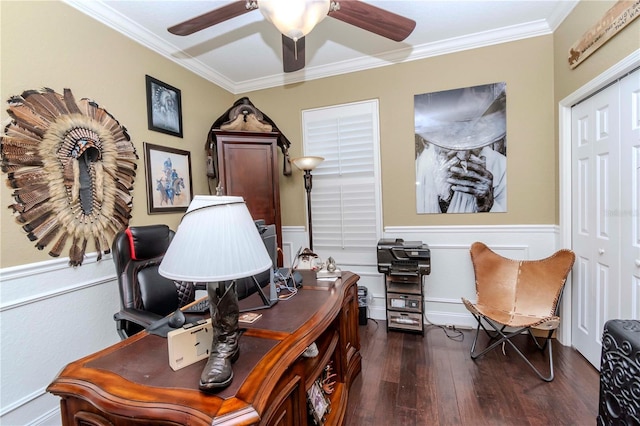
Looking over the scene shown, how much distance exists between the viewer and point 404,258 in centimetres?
282

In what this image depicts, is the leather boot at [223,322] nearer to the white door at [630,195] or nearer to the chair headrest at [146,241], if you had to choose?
the chair headrest at [146,241]

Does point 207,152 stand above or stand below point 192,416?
above

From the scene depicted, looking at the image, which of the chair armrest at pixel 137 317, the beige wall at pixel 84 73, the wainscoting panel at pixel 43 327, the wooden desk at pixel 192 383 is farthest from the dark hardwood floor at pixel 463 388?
the beige wall at pixel 84 73

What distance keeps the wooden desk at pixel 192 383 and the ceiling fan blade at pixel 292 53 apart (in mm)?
1844

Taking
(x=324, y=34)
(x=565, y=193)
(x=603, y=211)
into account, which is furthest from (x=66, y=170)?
(x=565, y=193)

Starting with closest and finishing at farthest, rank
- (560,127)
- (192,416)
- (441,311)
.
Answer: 1. (192,416)
2. (560,127)
3. (441,311)

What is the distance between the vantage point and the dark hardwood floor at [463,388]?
1782 millimetres

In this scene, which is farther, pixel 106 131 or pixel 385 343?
pixel 385 343

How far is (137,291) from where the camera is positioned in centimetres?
179

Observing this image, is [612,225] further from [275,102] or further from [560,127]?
[275,102]

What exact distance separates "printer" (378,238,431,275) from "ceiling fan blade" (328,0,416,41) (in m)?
1.83

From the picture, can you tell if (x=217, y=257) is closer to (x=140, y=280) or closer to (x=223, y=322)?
(x=223, y=322)

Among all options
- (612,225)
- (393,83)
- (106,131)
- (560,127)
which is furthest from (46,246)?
(560,127)

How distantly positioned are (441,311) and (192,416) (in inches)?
113
